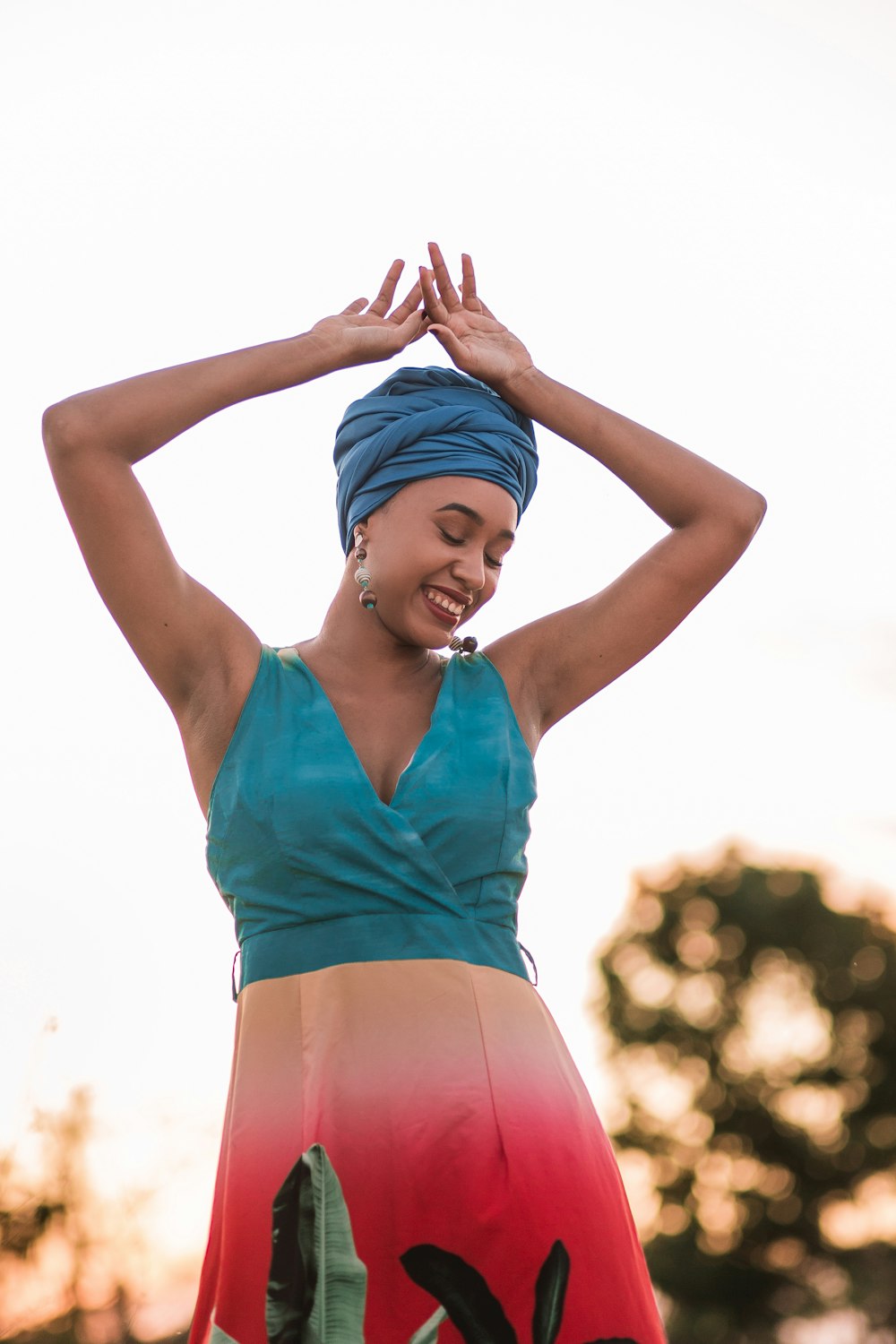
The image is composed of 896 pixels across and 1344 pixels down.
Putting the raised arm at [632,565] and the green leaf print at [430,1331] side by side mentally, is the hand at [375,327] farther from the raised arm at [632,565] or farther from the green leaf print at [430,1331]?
the green leaf print at [430,1331]

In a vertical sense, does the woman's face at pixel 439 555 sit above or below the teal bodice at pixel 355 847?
above

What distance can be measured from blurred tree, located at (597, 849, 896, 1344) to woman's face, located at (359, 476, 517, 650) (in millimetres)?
22075

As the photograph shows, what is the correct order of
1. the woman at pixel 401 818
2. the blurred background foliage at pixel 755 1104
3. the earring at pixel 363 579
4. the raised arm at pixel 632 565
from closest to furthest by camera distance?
the woman at pixel 401 818
the earring at pixel 363 579
the raised arm at pixel 632 565
the blurred background foliage at pixel 755 1104

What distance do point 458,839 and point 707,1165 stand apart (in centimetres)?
2361

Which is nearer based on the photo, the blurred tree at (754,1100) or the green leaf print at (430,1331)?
the green leaf print at (430,1331)

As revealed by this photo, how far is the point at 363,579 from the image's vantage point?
3424 mm

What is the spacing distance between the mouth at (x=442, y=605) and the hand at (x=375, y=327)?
59 cm

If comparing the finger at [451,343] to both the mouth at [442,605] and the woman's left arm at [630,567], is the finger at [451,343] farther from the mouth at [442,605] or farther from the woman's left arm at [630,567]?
the mouth at [442,605]

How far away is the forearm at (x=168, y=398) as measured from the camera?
3139 mm

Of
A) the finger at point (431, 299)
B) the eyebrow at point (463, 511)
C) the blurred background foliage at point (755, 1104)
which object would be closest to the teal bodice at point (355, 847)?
the eyebrow at point (463, 511)

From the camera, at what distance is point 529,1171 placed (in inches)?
111

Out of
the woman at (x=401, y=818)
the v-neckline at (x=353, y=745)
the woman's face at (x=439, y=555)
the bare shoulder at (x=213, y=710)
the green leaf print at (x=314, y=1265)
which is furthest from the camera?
the woman's face at (x=439, y=555)

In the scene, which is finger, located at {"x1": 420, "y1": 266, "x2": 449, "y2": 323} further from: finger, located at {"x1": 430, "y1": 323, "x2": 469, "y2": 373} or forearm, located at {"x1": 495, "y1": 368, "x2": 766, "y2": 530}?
forearm, located at {"x1": 495, "y1": 368, "x2": 766, "y2": 530}

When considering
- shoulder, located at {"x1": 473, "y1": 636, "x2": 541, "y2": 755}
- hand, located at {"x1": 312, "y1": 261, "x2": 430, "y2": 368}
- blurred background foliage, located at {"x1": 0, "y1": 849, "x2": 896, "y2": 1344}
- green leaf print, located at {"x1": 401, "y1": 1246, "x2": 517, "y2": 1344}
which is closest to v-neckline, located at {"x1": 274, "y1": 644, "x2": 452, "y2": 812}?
shoulder, located at {"x1": 473, "y1": 636, "x2": 541, "y2": 755}
